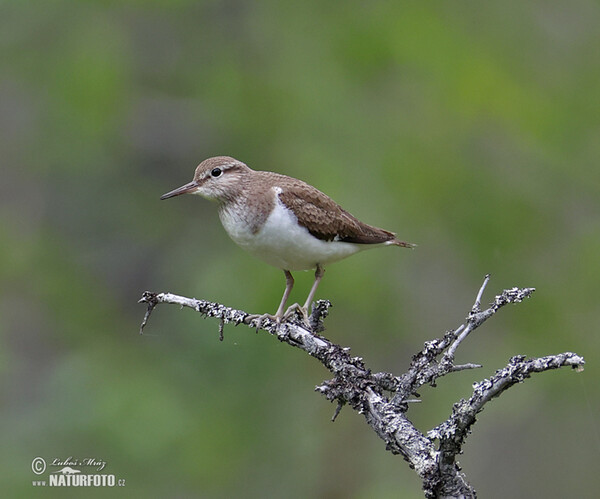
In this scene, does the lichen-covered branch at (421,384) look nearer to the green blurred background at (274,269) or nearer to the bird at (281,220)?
the bird at (281,220)

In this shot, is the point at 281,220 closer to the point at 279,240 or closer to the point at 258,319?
the point at 279,240

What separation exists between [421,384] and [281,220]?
6.29 ft

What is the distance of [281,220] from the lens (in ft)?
16.1

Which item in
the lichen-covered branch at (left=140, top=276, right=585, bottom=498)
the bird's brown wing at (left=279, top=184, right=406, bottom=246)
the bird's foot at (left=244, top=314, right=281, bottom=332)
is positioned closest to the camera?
the lichen-covered branch at (left=140, top=276, right=585, bottom=498)

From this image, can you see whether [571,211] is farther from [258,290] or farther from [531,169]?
[258,290]

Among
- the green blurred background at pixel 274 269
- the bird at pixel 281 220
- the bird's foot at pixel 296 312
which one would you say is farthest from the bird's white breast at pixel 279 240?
the green blurred background at pixel 274 269

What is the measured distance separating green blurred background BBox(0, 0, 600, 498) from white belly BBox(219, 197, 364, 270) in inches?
45.5

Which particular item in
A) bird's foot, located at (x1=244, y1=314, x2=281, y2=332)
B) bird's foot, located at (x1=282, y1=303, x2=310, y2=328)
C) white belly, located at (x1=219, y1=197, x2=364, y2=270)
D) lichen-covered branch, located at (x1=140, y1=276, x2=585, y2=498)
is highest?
white belly, located at (x1=219, y1=197, x2=364, y2=270)

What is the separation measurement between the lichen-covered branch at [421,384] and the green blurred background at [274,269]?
7.30 feet

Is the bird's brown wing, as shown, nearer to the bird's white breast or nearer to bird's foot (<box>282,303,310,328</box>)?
the bird's white breast

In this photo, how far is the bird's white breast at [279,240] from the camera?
4.84 meters

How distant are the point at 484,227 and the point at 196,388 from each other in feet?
10.1

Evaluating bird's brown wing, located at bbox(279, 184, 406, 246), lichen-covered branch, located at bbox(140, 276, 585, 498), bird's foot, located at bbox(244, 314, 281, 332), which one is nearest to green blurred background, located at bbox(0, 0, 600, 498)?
bird's brown wing, located at bbox(279, 184, 406, 246)

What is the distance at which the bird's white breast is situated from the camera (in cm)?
484
